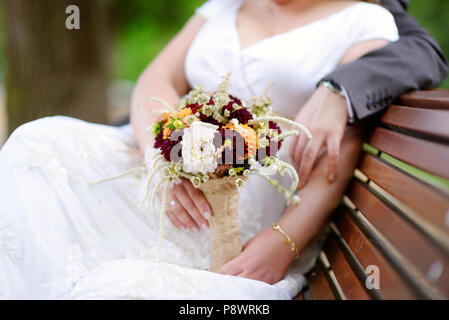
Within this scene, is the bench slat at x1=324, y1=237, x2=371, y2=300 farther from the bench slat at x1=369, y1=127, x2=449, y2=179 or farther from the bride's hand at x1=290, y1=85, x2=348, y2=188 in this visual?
the bench slat at x1=369, y1=127, x2=449, y2=179

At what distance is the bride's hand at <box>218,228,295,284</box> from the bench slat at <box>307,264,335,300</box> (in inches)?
A: 5.8

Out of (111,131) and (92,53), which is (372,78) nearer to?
(111,131)

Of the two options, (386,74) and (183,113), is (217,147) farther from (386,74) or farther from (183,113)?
(386,74)

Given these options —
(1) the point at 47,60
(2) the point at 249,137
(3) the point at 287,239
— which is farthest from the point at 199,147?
(1) the point at 47,60

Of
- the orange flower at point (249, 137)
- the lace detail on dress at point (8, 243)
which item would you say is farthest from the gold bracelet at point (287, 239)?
the lace detail on dress at point (8, 243)

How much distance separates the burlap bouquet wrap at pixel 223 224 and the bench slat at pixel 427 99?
0.75 metres

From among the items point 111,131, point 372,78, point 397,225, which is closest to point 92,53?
point 111,131

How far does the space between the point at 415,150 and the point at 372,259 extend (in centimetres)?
36

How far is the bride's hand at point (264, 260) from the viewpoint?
158cm

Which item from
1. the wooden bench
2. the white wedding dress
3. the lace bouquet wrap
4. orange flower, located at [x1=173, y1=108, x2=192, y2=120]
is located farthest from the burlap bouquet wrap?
the wooden bench

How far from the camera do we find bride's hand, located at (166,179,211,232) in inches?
61.7

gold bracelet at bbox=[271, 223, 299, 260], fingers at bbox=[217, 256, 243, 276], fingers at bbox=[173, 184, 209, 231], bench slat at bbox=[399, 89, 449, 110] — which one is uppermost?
bench slat at bbox=[399, 89, 449, 110]

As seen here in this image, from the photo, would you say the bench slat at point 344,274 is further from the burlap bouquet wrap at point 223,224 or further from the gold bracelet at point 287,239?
the burlap bouquet wrap at point 223,224

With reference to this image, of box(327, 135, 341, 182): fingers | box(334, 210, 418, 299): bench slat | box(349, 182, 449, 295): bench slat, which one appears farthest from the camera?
box(327, 135, 341, 182): fingers
